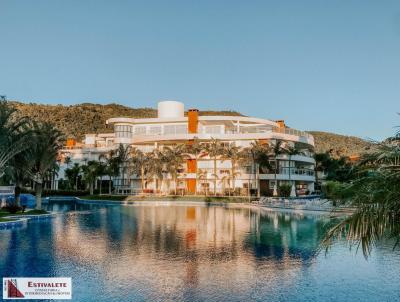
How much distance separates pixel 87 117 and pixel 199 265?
132007mm

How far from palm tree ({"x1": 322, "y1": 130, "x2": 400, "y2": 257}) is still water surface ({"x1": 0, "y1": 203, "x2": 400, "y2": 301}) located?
6.51 feet

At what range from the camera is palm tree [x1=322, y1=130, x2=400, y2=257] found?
5559mm

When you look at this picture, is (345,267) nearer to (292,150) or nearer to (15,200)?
(15,200)

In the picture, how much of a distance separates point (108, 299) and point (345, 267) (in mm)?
9150

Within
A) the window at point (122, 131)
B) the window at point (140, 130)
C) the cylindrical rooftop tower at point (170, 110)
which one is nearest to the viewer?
the window at point (122, 131)

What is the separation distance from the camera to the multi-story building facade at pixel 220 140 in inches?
2638

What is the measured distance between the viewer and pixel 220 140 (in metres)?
69.2

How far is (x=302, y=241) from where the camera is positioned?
21938 mm

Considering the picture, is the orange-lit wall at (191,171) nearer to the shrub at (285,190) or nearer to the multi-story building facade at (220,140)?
the multi-story building facade at (220,140)

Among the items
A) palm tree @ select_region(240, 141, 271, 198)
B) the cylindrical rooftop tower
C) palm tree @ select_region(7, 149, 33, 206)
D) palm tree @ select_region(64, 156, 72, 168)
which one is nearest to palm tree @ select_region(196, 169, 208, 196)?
palm tree @ select_region(240, 141, 271, 198)

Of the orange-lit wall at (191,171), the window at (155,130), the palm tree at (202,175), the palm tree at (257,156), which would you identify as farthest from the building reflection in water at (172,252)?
the window at (155,130)

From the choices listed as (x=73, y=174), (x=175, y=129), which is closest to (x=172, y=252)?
(x=175, y=129)

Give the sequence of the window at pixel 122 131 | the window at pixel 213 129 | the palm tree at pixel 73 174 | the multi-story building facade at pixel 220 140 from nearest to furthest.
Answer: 1. the multi-story building facade at pixel 220 140
2. the window at pixel 213 129
3. the window at pixel 122 131
4. the palm tree at pixel 73 174

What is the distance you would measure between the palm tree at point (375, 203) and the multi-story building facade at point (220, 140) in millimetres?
56683
